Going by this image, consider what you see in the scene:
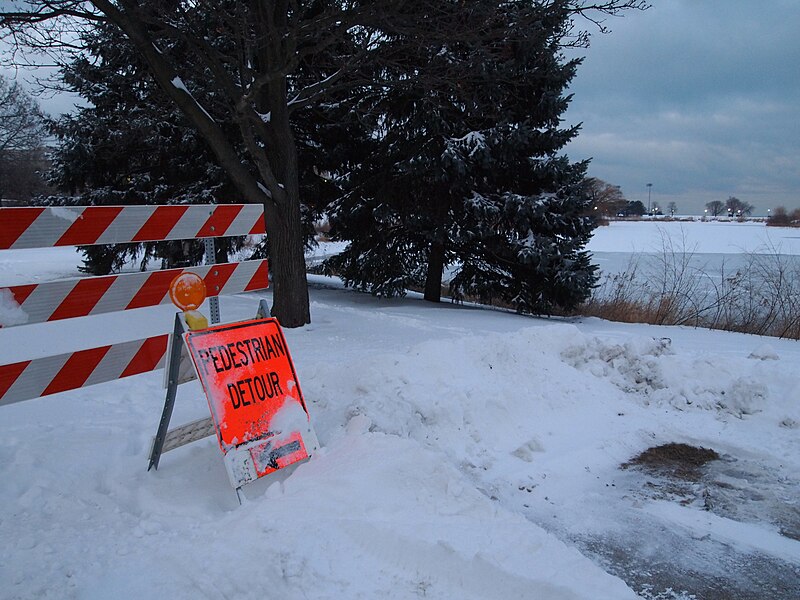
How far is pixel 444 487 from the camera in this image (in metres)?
3.34

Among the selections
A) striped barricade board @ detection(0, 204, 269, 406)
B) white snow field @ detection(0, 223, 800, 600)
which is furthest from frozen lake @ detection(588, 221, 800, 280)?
striped barricade board @ detection(0, 204, 269, 406)

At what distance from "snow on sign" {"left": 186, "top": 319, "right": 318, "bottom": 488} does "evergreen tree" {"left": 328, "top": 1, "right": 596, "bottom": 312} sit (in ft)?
21.9

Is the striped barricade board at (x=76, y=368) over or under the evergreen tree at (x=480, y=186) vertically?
under

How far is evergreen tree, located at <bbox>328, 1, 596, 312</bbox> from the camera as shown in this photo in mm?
10094

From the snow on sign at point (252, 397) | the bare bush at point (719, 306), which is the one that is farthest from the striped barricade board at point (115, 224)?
the bare bush at point (719, 306)

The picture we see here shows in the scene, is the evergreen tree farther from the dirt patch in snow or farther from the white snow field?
the dirt patch in snow

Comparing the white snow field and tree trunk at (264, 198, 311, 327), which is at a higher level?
tree trunk at (264, 198, 311, 327)

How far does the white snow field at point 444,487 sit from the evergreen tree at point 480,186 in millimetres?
4379

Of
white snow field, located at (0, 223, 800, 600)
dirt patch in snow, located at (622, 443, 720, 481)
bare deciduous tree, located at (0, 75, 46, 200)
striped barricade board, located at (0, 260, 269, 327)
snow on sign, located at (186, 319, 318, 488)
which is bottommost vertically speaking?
dirt patch in snow, located at (622, 443, 720, 481)

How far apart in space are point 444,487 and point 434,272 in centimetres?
901

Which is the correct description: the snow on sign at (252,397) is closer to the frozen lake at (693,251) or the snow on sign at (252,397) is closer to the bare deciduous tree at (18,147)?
the frozen lake at (693,251)

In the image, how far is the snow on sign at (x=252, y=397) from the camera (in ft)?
10.8

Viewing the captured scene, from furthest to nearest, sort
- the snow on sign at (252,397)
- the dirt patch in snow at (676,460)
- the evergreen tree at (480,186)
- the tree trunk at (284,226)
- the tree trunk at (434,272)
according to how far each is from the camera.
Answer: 1. the tree trunk at (434,272)
2. the evergreen tree at (480,186)
3. the tree trunk at (284,226)
4. the dirt patch in snow at (676,460)
5. the snow on sign at (252,397)

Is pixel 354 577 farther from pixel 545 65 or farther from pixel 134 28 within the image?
pixel 545 65
